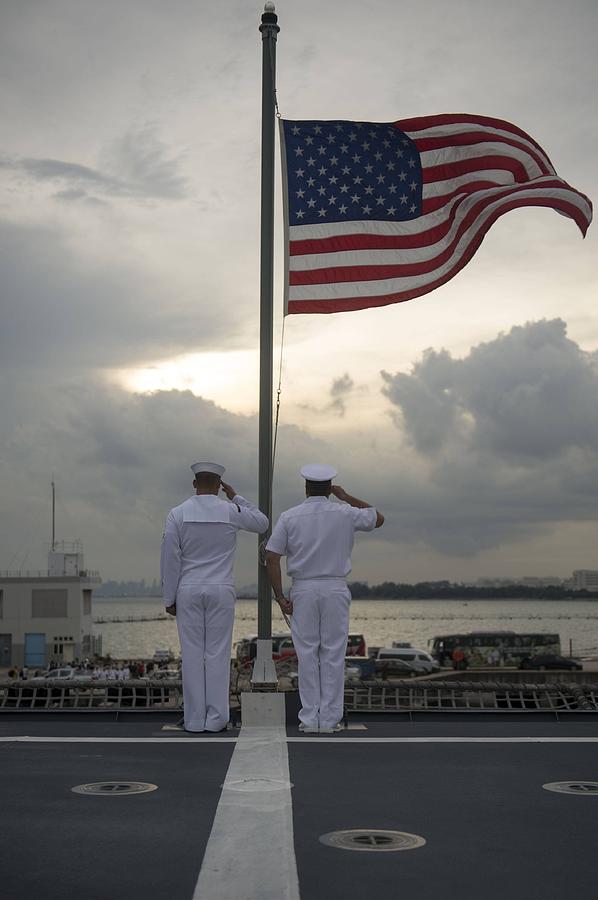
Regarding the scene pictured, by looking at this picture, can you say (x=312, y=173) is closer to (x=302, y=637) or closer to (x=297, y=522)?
(x=297, y=522)

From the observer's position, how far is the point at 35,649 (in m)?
79.4

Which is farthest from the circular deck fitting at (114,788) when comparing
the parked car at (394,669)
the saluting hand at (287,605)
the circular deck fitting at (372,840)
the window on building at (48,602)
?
the window on building at (48,602)

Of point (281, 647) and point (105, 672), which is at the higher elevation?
point (105, 672)

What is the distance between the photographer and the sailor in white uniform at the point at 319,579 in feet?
22.1

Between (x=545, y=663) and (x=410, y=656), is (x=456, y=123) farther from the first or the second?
(x=545, y=663)

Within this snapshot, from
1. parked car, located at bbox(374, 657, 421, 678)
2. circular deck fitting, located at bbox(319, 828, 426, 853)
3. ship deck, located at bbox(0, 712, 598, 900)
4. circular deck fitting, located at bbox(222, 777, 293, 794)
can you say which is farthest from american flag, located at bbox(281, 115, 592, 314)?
parked car, located at bbox(374, 657, 421, 678)

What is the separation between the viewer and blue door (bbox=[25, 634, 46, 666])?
7875 cm

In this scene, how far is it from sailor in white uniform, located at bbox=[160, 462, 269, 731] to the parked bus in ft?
222

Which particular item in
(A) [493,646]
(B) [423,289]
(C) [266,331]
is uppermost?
(B) [423,289]

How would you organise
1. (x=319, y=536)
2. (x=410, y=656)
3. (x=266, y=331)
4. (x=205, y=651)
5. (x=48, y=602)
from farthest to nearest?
(x=48, y=602) → (x=410, y=656) → (x=266, y=331) → (x=319, y=536) → (x=205, y=651)

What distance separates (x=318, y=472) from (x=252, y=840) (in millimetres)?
3857

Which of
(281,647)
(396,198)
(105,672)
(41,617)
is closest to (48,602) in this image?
(41,617)

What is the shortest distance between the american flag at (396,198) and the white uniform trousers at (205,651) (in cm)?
283

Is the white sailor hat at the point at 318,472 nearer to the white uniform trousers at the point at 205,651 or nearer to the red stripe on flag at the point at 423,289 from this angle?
the white uniform trousers at the point at 205,651
